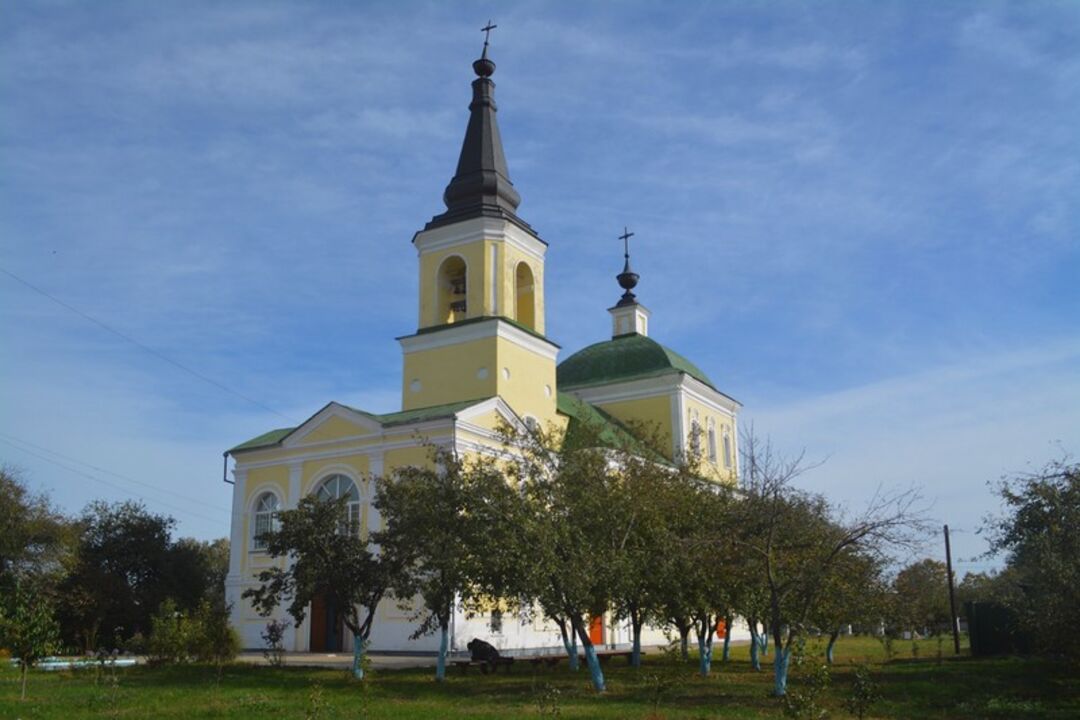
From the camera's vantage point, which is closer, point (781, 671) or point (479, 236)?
point (781, 671)

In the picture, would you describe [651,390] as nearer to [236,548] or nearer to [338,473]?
[338,473]

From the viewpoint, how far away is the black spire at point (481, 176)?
32688mm

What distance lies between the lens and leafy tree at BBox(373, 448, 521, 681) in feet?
56.4

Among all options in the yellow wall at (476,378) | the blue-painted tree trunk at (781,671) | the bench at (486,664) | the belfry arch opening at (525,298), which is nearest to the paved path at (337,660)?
the bench at (486,664)

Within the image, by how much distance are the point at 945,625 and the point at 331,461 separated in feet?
168

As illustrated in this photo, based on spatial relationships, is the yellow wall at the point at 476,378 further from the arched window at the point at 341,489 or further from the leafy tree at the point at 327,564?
the leafy tree at the point at 327,564

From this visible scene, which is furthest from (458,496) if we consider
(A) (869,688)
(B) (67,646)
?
(B) (67,646)

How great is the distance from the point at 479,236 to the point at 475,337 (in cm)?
347

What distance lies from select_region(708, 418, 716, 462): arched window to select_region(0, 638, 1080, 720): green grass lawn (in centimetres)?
2148

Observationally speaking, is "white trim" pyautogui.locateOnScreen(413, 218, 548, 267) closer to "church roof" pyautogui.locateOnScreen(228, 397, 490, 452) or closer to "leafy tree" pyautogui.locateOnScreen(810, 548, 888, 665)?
"church roof" pyautogui.locateOnScreen(228, 397, 490, 452)

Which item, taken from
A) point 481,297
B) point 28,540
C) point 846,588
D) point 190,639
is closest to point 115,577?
point 28,540

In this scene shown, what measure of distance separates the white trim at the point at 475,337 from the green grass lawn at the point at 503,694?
39.8 ft

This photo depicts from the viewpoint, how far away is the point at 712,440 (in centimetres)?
4391

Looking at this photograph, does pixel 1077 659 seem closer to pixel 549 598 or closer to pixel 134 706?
pixel 549 598
